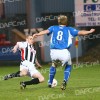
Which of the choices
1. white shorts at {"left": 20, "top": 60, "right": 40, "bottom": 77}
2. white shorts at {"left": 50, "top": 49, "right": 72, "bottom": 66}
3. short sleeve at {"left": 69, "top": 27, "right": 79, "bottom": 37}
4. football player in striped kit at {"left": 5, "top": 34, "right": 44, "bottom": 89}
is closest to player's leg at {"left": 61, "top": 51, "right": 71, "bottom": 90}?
white shorts at {"left": 50, "top": 49, "right": 72, "bottom": 66}

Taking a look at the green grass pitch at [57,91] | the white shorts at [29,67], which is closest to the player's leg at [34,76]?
the white shorts at [29,67]

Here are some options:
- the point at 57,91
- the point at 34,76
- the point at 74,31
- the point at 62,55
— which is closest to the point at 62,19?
the point at 74,31

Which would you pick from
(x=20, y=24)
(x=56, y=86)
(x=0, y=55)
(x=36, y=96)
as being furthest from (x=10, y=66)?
(x=36, y=96)

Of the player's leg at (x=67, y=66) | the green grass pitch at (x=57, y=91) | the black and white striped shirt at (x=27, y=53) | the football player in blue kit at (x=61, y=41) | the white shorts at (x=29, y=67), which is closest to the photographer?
the green grass pitch at (x=57, y=91)

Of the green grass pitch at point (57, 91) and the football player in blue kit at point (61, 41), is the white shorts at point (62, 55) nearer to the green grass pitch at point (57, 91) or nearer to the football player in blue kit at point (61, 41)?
the football player in blue kit at point (61, 41)

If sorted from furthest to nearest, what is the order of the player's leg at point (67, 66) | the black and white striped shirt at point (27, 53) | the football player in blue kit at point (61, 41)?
the black and white striped shirt at point (27, 53)
the football player in blue kit at point (61, 41)
the player's leg at point (67, 66)

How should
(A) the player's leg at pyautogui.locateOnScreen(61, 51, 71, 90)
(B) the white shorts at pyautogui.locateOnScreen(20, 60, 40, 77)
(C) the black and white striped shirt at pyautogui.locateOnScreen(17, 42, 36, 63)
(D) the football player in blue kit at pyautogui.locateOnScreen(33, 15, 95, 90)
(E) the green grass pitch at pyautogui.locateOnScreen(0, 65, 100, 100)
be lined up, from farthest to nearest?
(C) the black and white striped shirt at pyautogui.locateOnScreen(17, 42, 36, 63) → (B) the white shorts at pyautogui.locateOnScreen(20, 60, 40, 77) → (D) the football player in blue kit at pyautogui.locateOnScreen(33, 15, 95, 90) → (A) the player's leg at pyautogui.locateOnScreen(61, 51, 71, 90) → (E) the green grass pitch at pyautogui.locateOnScreen(0, 65, 100, 100)

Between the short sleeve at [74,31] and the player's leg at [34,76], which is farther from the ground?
the short sleeve at [74,31]

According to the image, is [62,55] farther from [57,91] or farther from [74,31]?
[57,91]

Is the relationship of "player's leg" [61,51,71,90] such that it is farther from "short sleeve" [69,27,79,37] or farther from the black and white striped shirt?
the black and white striped shirt

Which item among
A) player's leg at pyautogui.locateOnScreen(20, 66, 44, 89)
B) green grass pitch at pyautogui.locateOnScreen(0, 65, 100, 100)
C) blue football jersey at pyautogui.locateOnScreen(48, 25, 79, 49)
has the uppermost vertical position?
blue football jersey at pyautogui.locateOnScreen(48, 25, 79, 49)

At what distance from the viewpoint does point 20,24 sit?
32875 mm

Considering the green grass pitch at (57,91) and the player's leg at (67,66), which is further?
the player's leg at (67,66)

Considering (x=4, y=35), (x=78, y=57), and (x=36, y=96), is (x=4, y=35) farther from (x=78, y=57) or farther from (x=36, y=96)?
(x=36, y=96)
